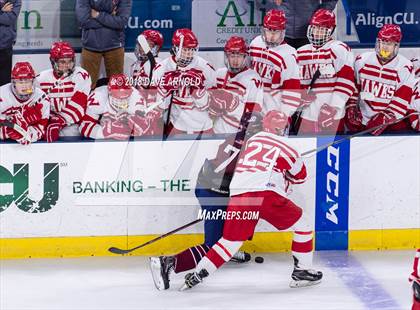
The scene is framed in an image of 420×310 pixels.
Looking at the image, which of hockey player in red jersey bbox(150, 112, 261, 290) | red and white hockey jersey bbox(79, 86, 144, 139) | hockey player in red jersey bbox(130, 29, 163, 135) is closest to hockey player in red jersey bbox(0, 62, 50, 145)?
red and white hockey jersey bbox(79, 86, 144, 139)

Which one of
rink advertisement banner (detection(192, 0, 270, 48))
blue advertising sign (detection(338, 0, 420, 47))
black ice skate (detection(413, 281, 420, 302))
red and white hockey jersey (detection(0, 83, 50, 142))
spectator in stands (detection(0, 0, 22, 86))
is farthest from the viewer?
blue advertising sign (detection(338, 0, 420, 47))

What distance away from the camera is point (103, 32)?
344 inches

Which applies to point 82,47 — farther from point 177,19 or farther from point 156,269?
point 156,269

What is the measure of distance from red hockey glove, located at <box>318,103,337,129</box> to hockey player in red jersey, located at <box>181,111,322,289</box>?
729mm

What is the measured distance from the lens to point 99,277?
7.55 m

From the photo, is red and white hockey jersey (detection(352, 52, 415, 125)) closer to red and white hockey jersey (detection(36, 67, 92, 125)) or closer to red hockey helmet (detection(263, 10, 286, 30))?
red hockey helmet (detection(263, 10, 286, 30))

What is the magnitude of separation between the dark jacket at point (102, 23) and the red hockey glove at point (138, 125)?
3.39 feet

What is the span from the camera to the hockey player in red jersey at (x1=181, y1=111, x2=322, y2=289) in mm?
7215

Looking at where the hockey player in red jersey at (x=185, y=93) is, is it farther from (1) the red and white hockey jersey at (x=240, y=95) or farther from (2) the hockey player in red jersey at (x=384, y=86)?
(2) the hockey player in red jersey at (x=384, y=86)

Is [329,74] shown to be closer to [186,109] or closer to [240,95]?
[240,95]

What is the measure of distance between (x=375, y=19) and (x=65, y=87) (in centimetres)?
236

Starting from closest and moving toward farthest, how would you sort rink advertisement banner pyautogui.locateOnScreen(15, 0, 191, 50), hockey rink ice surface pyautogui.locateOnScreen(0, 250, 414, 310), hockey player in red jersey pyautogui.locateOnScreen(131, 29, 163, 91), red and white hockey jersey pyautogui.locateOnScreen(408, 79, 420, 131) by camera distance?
1. hockey rink ice surface pyautogui.locateOnScreen(0, 250, 414, 310)
2. red and white hockey jersey pyautogui.locateOnScreen(408, 79, 420, 131)
3. hockey player in red jersey pyautogui.locateOnScreen(131, 29, 163, 91)
4. rink advertisement banner pyautogui.locateOnScreen(15, 0, 191, 50)

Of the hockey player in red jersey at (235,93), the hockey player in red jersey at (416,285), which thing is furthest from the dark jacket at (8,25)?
the hockey player in red jersey at (416,285)

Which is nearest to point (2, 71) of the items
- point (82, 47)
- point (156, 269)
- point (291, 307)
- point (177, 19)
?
point (82, 47)
